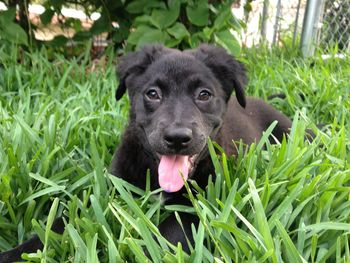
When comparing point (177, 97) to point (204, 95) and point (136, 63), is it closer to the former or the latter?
point (204, 95)

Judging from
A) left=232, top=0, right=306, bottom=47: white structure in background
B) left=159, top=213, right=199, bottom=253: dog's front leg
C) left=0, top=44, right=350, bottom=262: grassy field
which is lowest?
left=159, top=213, right=199, bottom=253: dog's front leg

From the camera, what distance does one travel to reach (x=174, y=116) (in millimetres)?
2096

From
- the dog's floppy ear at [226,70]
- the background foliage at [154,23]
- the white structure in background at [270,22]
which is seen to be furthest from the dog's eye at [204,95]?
the white structure in background at [270,22]

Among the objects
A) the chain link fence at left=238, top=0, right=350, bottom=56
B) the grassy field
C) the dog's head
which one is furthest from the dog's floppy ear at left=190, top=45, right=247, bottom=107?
the chain link fence at left=238, top=0, right=350, bottom=56

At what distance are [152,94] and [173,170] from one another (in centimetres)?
42

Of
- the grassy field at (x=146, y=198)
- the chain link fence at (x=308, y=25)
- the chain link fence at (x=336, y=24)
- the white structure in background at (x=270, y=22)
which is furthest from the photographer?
the white structure in background at (x=270, y=22)

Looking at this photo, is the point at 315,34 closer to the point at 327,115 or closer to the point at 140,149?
the point at 327,115

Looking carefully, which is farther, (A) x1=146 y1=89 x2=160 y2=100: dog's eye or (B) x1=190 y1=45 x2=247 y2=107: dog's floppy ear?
(B) x1=190 y1=45 x2=247 y2=107: dog's floppy ear

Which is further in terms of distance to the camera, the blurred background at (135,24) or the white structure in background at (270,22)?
the white structure in background at (270,22)

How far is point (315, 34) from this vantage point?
5809 millimetres

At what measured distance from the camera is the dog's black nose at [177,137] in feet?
6.52

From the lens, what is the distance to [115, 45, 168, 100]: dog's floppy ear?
2471mm

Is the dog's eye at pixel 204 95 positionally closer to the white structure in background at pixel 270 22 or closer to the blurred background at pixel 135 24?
the blurred background at pixel 135 24

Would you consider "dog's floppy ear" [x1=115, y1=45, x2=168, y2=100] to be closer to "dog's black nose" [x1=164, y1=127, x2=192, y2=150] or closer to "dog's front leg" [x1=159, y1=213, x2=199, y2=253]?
"dog's black nose" [x1=164, y1=127, x2=192, y2=150]
